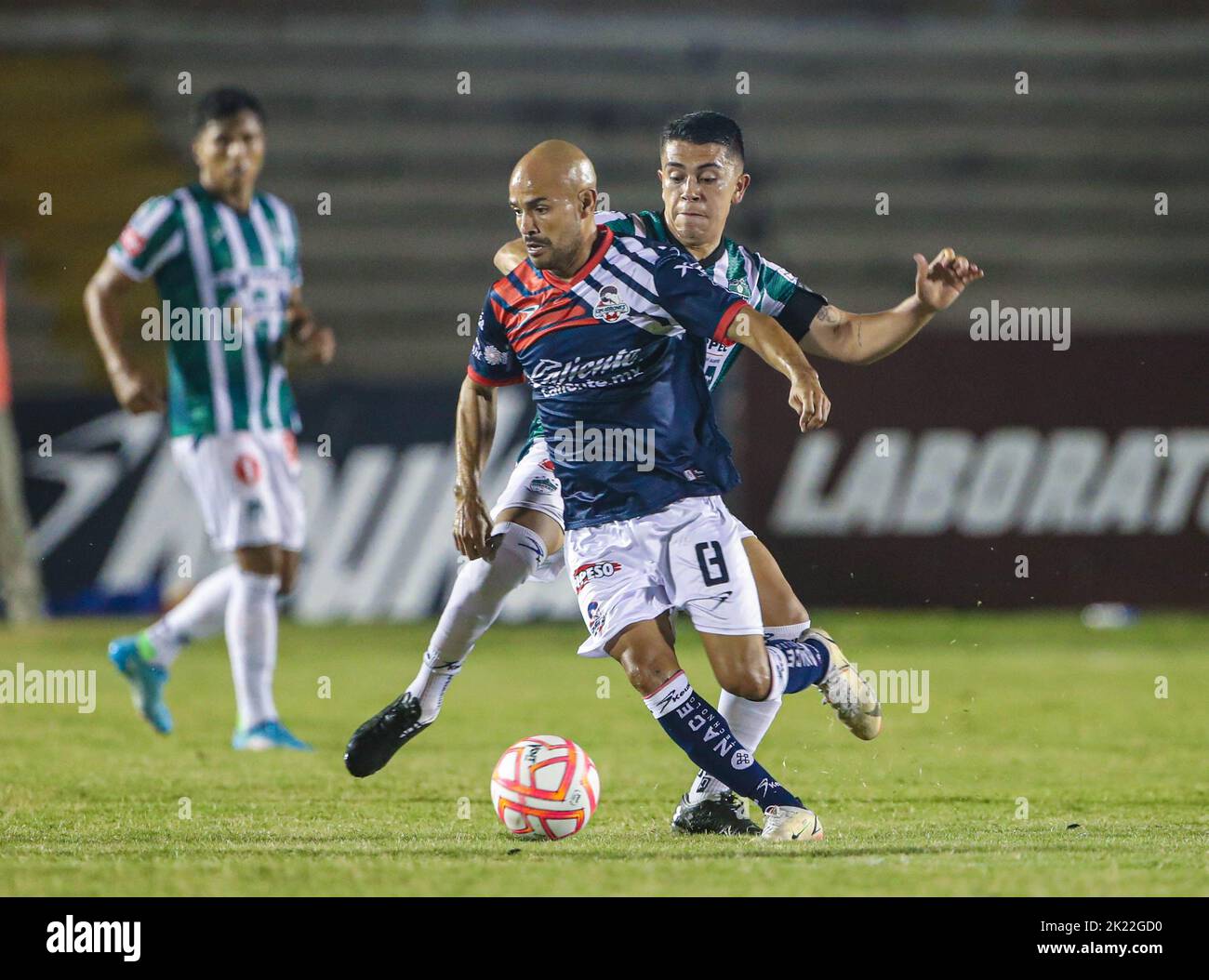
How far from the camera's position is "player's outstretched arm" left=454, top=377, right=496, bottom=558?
5293 mm

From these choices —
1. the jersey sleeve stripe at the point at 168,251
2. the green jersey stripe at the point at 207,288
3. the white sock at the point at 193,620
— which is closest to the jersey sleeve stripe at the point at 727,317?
the green jersey stripe at the point at 207,288

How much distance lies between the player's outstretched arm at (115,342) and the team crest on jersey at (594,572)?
8.65 ft

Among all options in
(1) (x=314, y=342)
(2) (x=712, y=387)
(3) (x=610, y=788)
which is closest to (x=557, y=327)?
(2) (x=712, y=387)

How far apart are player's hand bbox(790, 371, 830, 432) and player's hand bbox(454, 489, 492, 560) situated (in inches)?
48.5

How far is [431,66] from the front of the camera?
56.6ft

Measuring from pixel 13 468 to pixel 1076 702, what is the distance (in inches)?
315

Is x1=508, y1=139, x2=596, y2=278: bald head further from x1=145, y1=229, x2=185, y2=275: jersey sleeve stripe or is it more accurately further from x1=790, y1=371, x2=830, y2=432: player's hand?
x1=145, y1=229, x2=185, y2=275: jersey sleeve stripe

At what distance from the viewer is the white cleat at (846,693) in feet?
17.7

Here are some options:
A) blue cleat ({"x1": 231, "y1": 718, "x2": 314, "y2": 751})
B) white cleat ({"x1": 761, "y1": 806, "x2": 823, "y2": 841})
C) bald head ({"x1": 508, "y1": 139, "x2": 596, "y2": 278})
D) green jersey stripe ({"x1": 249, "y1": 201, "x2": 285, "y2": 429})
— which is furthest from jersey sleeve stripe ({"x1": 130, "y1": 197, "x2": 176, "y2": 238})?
white cleat ({"x1": 761, "y1": 806, "x2": 823, "y2": 841})

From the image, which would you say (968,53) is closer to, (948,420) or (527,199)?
(948,420)

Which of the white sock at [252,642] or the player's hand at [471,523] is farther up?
the player's hand at [471,523]

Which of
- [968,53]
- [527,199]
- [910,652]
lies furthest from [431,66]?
[527,199]

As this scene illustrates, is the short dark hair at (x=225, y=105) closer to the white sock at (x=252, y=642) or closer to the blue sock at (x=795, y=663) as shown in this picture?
the white sock at (x=252, y=642)

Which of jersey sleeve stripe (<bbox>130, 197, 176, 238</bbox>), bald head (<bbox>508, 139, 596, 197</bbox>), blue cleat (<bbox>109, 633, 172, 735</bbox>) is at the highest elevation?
bald head (<bbox>508, 139, 596, 197</bbox>)
